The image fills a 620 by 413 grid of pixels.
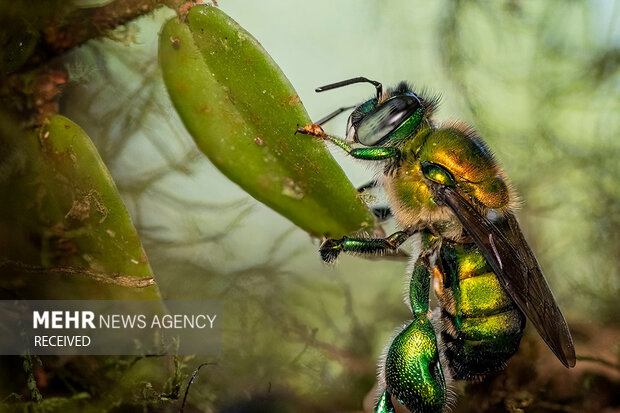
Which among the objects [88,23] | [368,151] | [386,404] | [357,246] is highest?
[88,23]

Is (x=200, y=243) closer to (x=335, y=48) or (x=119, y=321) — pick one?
(x=119, y=321)

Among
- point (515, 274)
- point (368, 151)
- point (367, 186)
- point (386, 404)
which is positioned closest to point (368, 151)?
point (368, 151)

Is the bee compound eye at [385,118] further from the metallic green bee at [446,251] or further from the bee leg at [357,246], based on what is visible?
the bee leg at [357,246]

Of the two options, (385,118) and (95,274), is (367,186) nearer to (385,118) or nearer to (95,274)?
(385,118)

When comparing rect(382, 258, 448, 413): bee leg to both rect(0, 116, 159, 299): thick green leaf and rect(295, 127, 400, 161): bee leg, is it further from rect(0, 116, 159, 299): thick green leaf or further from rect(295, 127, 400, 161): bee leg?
rect(0, 116, 159, 299): thick green leaf

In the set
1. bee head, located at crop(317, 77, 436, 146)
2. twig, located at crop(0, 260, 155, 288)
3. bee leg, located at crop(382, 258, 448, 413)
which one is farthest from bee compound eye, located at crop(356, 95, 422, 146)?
twig, located at crop(0, 260, 155, 288)

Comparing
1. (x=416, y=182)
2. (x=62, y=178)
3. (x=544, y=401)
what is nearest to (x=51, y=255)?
(x=62, y=178)
